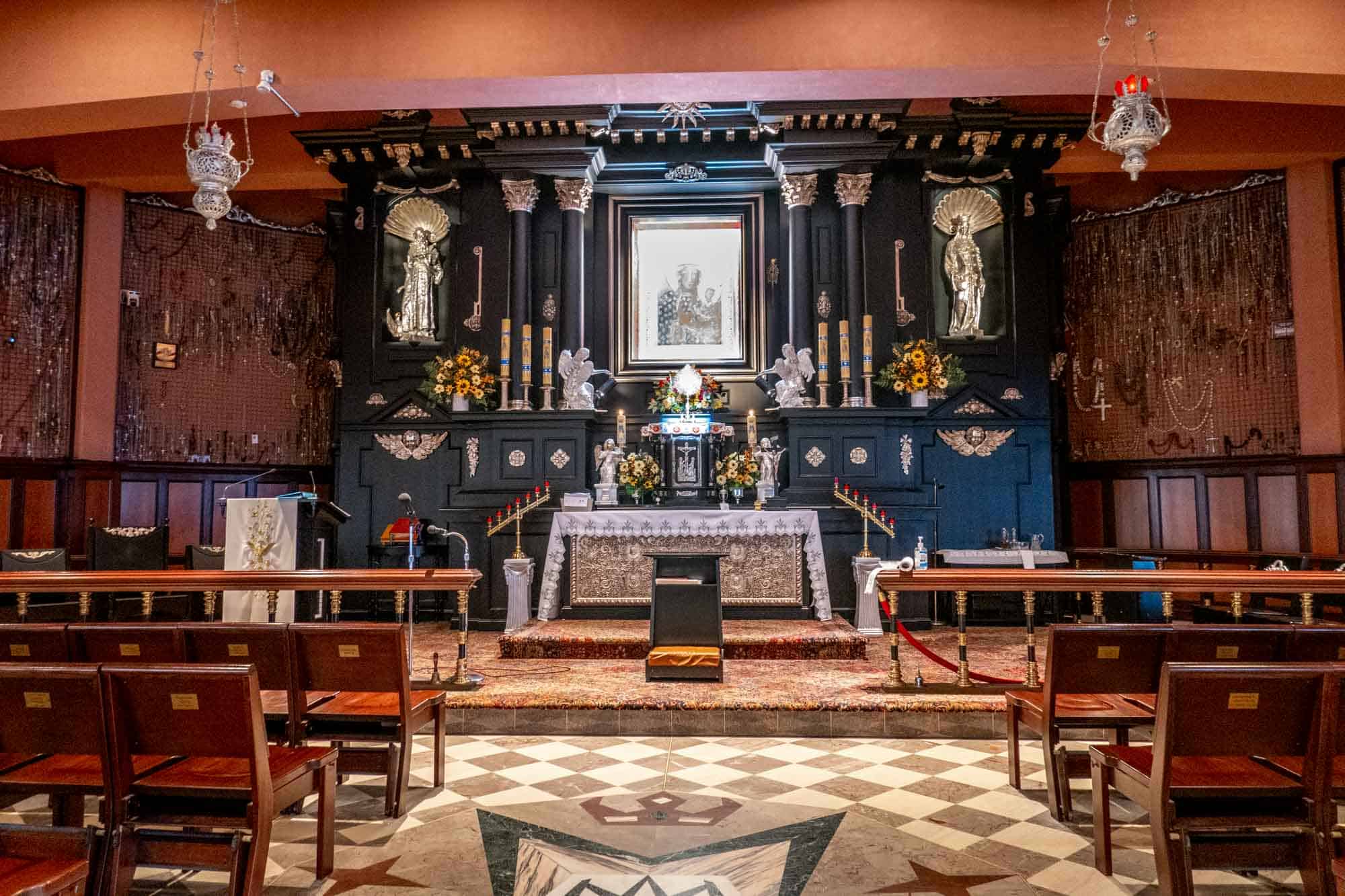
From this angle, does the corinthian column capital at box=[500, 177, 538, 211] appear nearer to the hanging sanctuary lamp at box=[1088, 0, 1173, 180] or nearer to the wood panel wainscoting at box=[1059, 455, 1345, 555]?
the hanging sanctuary lamp at box=[1088, 0, 1173, 180]

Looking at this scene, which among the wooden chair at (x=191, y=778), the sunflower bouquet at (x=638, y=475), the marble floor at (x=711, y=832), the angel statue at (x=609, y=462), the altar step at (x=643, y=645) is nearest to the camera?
the wooden chair at (x=191, y=778)

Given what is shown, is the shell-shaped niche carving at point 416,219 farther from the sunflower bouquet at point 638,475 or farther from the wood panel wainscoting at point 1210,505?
the wood panel wainscoting at point 1210,505

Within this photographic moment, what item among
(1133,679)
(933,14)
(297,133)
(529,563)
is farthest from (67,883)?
(297,133)

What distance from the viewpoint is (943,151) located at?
952cm

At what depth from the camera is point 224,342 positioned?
34.6 feet

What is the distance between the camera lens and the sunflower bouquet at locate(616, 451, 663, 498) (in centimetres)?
865

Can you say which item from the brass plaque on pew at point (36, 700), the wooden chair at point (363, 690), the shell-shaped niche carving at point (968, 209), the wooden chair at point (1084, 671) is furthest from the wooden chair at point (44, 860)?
the shell-shaped niche carving at point (968, 209)

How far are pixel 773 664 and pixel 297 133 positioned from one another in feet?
24.3

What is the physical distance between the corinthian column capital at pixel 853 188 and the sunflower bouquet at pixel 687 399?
245cm

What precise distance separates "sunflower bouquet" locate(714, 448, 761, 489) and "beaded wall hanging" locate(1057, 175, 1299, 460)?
399 cm

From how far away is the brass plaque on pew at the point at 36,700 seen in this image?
100 inches

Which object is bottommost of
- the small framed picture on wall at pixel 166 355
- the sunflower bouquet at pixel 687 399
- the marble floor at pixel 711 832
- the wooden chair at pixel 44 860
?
the marble floor at pixel 711 832

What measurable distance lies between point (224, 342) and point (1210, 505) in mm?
11494

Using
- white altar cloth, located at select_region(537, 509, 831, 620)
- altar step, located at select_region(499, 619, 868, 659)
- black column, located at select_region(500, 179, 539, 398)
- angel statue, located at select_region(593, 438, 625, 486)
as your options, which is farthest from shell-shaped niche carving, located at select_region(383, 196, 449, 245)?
altar step, located at select_region(499, 619, 868, 659)
